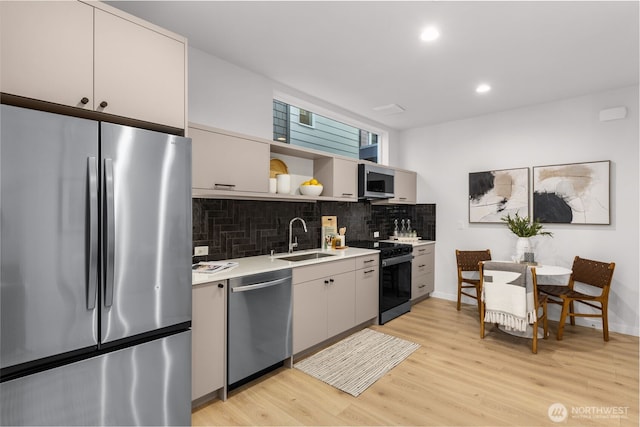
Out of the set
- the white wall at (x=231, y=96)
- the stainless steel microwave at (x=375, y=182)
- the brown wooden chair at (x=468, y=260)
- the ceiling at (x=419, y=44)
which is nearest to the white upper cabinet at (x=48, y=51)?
the ceiling at (x=419, y=44)

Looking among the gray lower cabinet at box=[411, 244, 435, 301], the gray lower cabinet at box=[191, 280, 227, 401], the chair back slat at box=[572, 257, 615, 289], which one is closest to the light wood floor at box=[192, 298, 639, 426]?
the gray lower cabinet at box=[191, 280, 227, 401]

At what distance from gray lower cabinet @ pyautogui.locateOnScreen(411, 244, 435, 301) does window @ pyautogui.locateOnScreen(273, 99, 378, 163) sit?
1.56 m

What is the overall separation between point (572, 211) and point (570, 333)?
1366 millimetres

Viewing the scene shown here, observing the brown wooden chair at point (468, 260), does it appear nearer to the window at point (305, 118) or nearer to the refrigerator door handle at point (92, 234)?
the window at point (305, 118)

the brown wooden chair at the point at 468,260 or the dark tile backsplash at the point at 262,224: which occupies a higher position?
the dark tile backsplash at the point at 262,224

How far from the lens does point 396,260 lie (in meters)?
4.05

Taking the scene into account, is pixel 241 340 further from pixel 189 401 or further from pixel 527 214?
pixel 527 214

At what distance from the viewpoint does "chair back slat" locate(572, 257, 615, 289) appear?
3.29m

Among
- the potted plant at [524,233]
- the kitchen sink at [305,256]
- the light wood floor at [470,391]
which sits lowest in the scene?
the light wood floor at [470,391]

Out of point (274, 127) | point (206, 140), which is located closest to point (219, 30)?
point (206, 140)

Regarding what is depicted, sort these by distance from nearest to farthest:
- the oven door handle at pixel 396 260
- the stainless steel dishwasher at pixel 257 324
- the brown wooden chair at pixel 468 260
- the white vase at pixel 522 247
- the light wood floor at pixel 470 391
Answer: the light wood floor at pixel 470 391, the stainless steel dishwasher at pixel 257 324, the white vase at pixel 522 247, the oven door handle at pixel 396 260, the brown wooden chair at pixel 468 260

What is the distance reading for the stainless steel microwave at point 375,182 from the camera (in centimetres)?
399

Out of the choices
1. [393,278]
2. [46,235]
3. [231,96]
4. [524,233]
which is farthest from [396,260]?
[46,235]

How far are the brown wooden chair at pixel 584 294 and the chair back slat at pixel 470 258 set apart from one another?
79 centimetres
